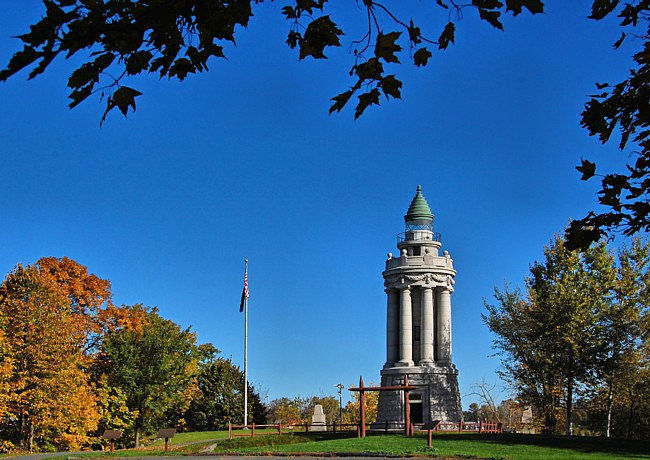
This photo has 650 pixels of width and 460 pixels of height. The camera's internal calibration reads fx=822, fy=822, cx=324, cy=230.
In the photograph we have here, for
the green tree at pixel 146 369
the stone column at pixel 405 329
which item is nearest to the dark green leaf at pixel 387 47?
the green tree at pixel 146 369

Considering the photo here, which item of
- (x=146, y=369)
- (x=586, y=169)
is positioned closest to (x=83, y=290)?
(x=146, y=369)

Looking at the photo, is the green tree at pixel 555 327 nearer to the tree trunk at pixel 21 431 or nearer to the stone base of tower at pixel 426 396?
the stone base of tower at pixel 426 396

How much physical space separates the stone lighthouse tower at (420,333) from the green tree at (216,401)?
45.0 ft

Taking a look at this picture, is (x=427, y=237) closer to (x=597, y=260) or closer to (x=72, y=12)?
(x=597, y=260)

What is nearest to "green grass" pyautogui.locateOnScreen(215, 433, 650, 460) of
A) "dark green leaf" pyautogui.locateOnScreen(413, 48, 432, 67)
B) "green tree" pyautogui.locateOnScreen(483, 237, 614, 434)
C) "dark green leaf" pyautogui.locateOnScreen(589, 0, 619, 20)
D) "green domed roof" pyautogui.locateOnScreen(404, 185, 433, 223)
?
"green tree" pyautogui.locateOnScreen(483, 237, 614, 434)

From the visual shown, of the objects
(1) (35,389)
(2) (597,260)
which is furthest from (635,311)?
(1) (35,389)

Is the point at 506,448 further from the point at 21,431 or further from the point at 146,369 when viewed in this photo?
the point at 146,369

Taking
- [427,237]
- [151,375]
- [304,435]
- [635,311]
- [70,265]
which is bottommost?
[304,435]

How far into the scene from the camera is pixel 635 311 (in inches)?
1779

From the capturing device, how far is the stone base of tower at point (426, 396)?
5844 centimetres

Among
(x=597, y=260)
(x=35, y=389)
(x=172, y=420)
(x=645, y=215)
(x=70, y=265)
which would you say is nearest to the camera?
(x=645, y=215)

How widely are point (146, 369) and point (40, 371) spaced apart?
10837 mm

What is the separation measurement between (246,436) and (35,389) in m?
12.0

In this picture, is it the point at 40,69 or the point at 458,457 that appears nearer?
the point at 40,69
